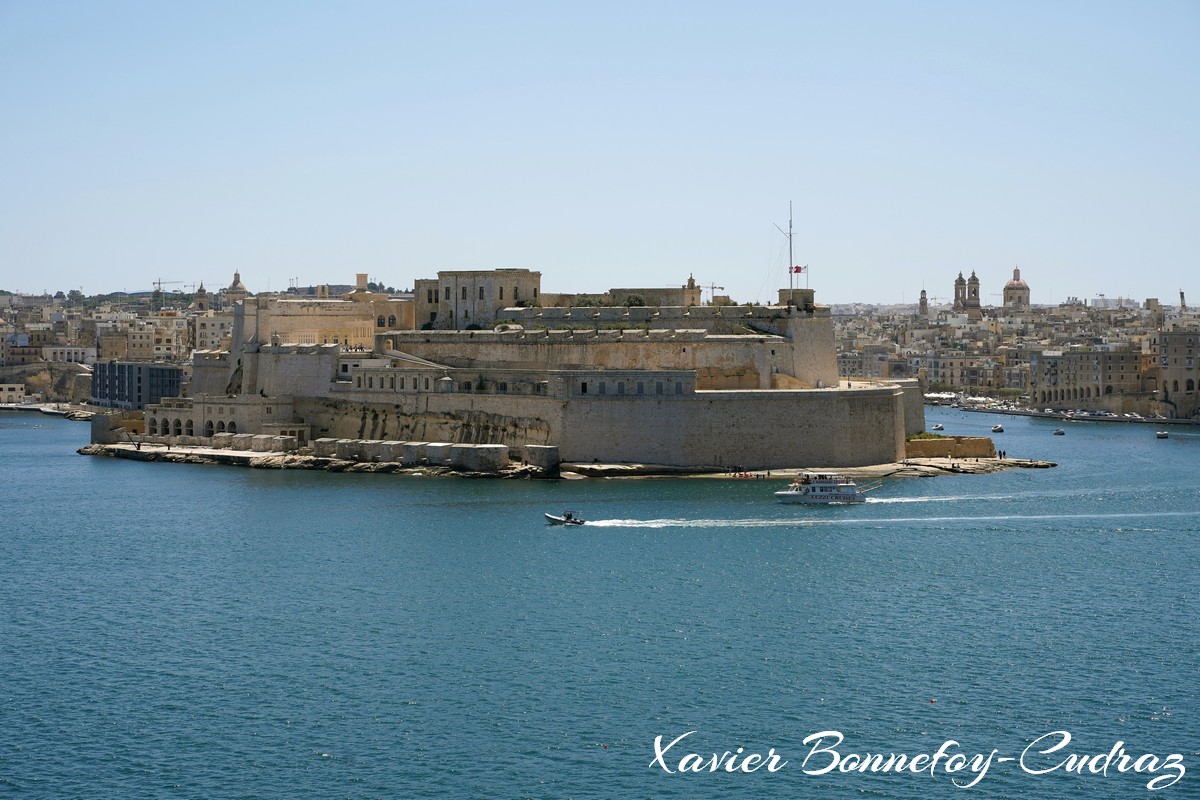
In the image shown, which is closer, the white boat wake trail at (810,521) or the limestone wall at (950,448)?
the white boat wake trail at (810,521)

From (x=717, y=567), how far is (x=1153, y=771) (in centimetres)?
1064

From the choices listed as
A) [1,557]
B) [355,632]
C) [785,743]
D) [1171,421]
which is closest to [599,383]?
[1,557]

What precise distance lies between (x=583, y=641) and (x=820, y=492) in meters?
12.8

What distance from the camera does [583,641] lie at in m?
21.6

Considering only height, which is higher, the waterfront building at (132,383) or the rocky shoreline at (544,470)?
the waterfront building at (132,383)

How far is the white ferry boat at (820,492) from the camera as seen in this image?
3344 cm

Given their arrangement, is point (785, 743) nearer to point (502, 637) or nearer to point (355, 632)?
point (502, 637)

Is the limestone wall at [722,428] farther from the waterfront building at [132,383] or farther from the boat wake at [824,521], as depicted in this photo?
the waterfront building at [132,383]

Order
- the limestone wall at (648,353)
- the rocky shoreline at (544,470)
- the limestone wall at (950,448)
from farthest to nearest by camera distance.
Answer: the limestone wall at (950,448) → the limestone wall at (648,353) → the rocky shoreline at (544,470)

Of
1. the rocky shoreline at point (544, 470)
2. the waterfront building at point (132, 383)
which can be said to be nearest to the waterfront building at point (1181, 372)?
the rocky shoreline at point (544, 470)

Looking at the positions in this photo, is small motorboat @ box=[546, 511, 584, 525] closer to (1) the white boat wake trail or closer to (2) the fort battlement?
(1) the white boat wake trail

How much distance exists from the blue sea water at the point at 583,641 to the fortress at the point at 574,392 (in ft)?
12.2

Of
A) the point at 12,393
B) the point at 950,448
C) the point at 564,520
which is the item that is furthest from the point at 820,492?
the point at 12,393

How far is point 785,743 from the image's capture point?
17531mm
